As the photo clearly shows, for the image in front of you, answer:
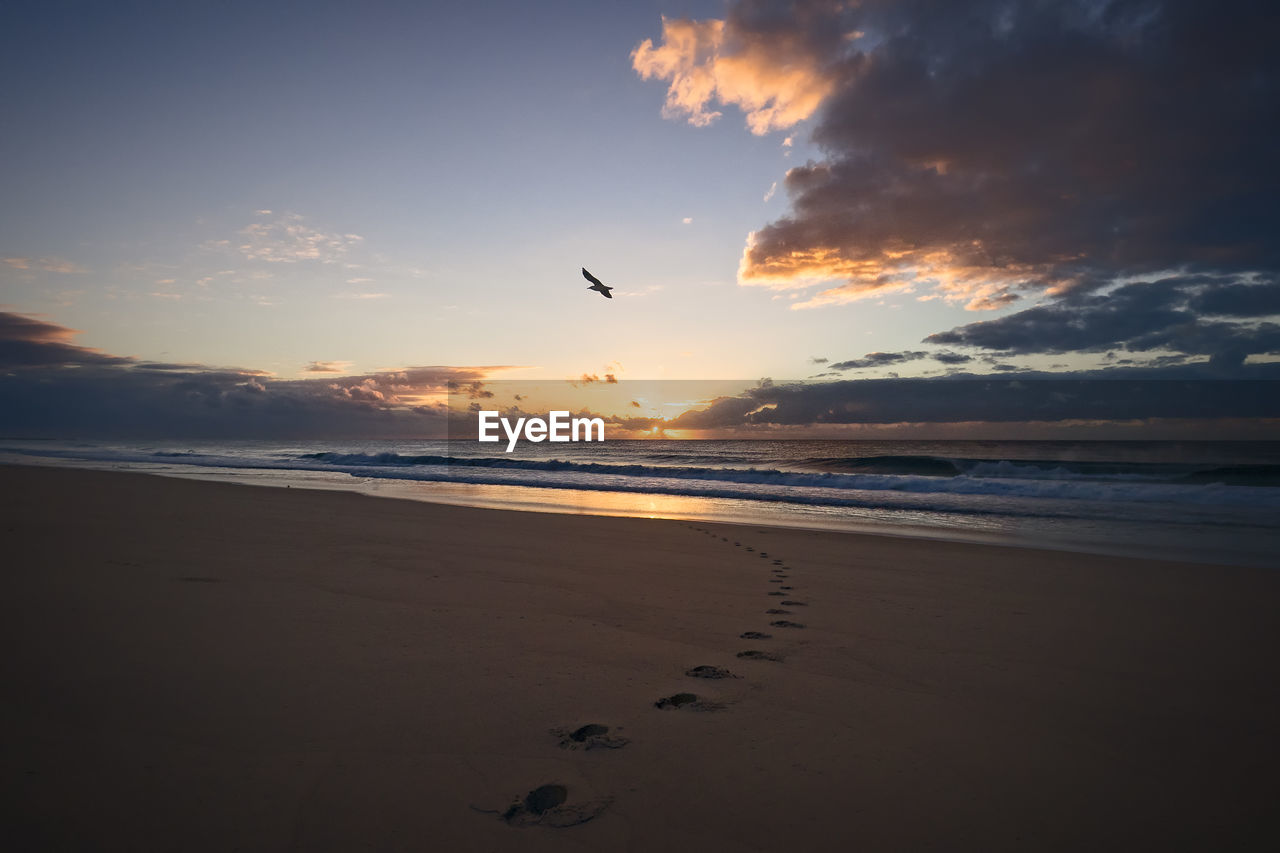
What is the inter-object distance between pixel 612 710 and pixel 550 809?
0.83 meters

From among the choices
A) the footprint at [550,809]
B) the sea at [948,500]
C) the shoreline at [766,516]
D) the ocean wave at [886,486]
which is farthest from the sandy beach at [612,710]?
the ocean wave at [886,486]

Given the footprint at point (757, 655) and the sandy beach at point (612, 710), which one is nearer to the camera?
the sandy beach at point (612, 710)

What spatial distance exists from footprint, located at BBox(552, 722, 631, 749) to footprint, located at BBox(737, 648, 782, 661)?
1357mm

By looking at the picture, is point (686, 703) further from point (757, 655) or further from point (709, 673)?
point (757, 655)

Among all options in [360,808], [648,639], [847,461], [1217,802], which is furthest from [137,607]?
[847,461]

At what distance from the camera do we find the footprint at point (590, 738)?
274 centimetres

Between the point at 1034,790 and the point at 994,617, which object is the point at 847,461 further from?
the point at 1034,790

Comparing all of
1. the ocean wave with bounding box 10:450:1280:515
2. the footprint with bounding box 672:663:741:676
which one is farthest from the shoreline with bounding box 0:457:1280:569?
the footprint with bounding box 672:663:741:676

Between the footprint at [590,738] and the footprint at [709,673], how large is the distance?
86cm

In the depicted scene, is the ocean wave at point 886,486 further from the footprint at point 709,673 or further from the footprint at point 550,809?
the footprint at point 550,809

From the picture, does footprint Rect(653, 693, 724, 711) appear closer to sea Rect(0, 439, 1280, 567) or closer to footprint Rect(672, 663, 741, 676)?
footprint Rect(672, 663, 741, 676)

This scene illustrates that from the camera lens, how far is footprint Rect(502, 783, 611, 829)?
222 centimetres

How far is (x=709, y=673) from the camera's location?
366cm

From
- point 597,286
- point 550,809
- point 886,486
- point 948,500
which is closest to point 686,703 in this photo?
point 550,809
